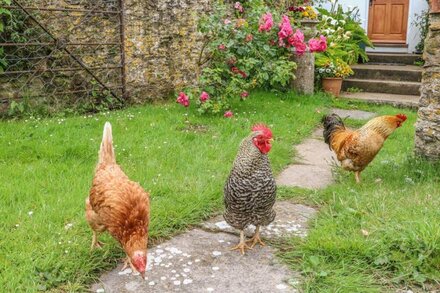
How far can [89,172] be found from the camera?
4934 millimetres

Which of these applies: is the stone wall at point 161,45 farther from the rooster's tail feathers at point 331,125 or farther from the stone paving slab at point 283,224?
the stone paving slab at point 283,224

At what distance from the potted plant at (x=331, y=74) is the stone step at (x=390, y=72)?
1055 mm

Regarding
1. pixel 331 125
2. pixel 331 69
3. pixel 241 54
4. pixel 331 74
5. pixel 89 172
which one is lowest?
pixel 89 172

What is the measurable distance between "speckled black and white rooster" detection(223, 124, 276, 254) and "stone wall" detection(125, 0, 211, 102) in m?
5.46

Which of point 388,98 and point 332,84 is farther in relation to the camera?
point 332,84

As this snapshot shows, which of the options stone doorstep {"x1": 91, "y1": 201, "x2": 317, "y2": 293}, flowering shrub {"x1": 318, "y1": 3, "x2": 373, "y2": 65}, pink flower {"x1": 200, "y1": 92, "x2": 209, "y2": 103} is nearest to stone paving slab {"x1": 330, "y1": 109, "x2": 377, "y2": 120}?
flowering shrub {"x1": 318, "y1": 3, "x2": 373, "y2": 65}

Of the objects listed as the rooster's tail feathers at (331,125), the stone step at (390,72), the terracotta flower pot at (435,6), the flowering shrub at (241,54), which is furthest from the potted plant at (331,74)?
the terracotta flower pot at (435,6)

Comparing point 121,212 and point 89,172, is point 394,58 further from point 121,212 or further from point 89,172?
point 121,212

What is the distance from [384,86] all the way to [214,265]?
8.82 metres

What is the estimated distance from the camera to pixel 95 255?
3.38m

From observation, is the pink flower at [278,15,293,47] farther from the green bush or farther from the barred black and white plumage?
the barred black and white plumage

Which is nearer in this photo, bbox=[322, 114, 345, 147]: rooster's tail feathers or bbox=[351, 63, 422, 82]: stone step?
bbox=[322, 114, 345, 147]: rooster's tail feathers

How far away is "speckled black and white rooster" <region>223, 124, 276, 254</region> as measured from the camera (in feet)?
11.4

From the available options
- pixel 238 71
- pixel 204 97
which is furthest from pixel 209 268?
pixel 238 71
